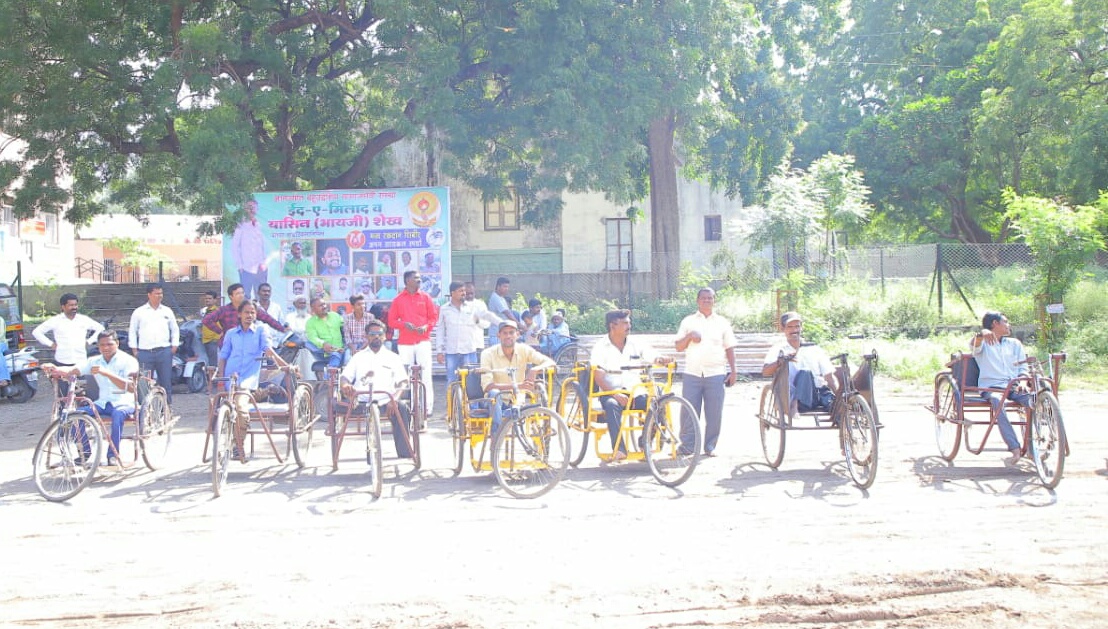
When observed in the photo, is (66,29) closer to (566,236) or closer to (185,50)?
(185,50)

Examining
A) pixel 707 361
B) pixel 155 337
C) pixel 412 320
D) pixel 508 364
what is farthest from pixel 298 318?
pixel 707 361

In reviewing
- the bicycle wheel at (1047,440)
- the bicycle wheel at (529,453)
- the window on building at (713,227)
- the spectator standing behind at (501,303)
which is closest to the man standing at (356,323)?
the spectator standing behind at (501,303)

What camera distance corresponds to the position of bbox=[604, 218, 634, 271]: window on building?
1409 inches

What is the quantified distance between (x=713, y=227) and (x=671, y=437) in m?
28.5

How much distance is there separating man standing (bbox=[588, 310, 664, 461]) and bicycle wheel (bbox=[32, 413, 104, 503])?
4839 millimetres

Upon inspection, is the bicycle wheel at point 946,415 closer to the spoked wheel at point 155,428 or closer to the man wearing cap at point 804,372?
the man wearing cap at point 804,372

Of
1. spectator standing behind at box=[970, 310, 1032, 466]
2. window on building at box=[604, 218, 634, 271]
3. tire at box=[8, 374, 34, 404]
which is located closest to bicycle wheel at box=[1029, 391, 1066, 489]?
spectator standing behind at box=[970, 310, 1032, 466]

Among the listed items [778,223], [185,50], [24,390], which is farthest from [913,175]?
[24,390]

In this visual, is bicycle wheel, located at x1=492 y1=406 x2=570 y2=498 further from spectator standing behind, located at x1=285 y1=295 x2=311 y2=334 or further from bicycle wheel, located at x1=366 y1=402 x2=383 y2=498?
spectator standing behind, located at x1=285 y1=295 x2=311 y2=334

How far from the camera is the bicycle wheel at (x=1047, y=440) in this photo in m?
8.30

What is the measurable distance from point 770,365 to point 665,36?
39.5 feet

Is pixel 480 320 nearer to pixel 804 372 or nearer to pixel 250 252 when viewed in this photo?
pixel 804 372

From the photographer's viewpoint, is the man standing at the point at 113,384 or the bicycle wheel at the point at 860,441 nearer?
the bicycle wheel at the point at 860,441

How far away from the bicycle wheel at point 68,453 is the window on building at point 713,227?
29754 mm
